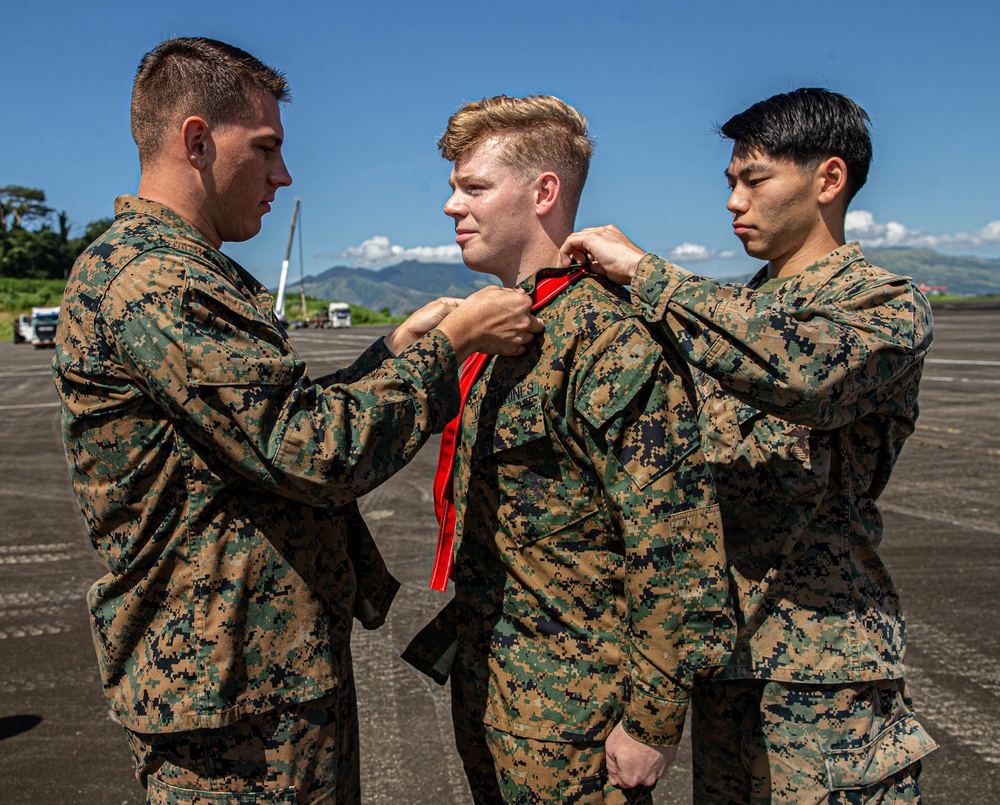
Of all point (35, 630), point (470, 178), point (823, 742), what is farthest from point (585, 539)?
point (35, 630)

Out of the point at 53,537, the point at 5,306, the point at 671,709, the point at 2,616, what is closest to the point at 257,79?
the point at 671,709

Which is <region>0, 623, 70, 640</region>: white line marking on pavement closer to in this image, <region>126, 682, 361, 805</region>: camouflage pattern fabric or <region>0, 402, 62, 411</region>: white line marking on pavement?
<region>126, 682, 361, 805</region>: camouflage pattern fabric

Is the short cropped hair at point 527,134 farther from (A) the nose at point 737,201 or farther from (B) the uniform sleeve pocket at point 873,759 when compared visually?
(B) the uniform sleeve pocket at point 873,759

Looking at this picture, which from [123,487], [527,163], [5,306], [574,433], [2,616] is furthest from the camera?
[5,306]

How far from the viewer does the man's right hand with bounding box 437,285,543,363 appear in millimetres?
2291

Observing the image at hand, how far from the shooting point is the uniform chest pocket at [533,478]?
2.36 m

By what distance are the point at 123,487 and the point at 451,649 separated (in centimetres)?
109

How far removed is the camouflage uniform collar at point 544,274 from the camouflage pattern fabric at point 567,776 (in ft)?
4.18

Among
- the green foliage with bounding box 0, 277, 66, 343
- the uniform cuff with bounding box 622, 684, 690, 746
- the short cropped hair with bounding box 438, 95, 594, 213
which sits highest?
the green foliage with bounding box 0, 277, 66, 343

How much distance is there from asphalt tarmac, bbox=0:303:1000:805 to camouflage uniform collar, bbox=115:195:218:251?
2619 mm

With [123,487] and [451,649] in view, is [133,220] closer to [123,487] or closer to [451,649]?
[123,487]

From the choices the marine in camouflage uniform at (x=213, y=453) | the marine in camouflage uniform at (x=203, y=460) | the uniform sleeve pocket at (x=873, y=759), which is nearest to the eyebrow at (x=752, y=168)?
the marine in camouflage uniform at (x=213, y=453)

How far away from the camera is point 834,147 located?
105 inches

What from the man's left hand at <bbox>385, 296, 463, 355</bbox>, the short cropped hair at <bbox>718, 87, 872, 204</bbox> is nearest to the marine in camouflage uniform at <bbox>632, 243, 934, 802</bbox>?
the short cropped hair at <bbox>718, 87, 872, 204</bbox>
